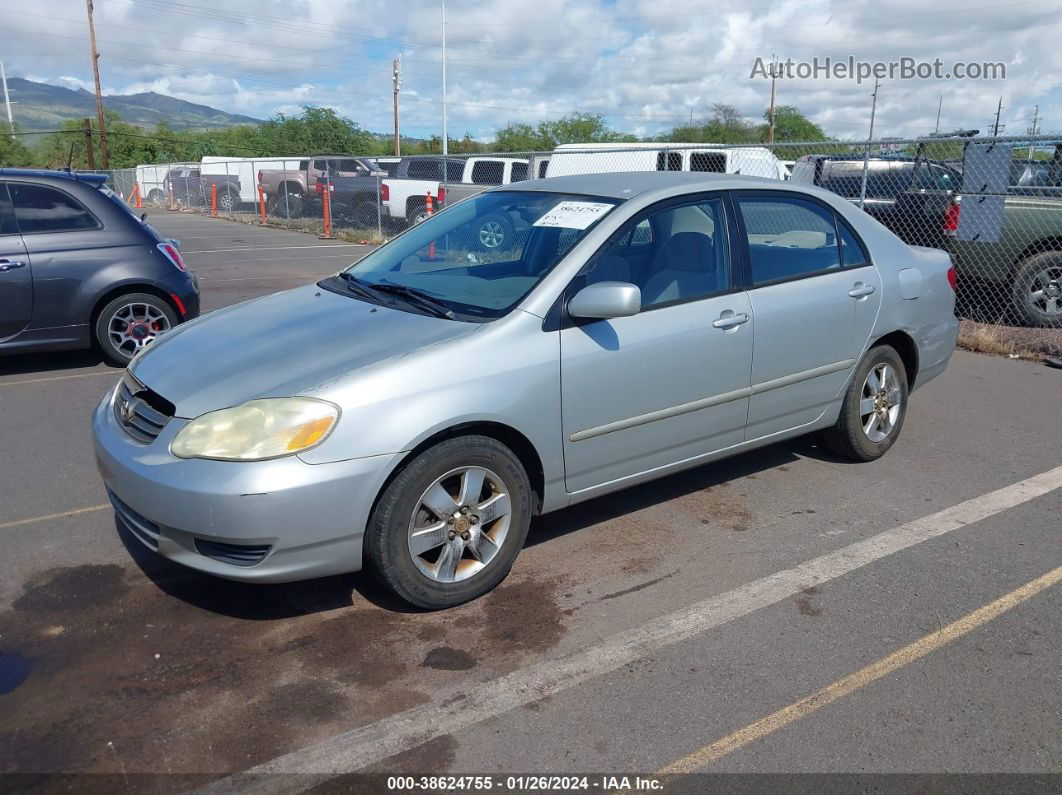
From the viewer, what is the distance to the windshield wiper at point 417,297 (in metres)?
3.92

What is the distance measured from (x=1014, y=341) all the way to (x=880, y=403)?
14.2 ft

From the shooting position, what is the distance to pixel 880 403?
17.6 feet

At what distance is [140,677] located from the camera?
3176 mm

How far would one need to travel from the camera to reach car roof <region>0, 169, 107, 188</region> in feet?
23.3

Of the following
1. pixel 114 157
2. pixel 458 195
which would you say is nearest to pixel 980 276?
pixel 458 195

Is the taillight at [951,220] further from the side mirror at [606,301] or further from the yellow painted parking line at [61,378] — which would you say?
the yellow painted parking line at [61,378]

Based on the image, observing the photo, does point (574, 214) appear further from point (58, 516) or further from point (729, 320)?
point (58, 516)

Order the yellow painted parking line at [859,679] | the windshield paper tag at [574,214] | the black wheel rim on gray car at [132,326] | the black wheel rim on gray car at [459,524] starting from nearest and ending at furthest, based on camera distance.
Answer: the yellow painted parking line at [859,679]
the black wheel rim on gray car at [459,524]
the windshield paper tag at [574,214]
the black wheel rim on gray car at [132,326]

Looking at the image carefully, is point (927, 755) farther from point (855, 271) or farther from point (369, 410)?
point (855, 271)

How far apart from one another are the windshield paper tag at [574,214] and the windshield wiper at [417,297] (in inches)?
27.3

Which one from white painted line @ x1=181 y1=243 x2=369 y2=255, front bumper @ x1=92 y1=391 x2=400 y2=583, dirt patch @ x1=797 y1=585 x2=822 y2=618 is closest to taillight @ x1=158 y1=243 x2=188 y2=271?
front bumper @ x1=92 y1=391 x2=400 y2=583

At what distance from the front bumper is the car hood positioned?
0.25 metres

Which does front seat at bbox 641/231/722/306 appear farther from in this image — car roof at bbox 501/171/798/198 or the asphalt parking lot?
the asphalt parking lot

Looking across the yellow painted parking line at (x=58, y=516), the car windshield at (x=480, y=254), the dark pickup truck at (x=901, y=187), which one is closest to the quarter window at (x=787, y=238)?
the car windshield at (x=480, y=254)
